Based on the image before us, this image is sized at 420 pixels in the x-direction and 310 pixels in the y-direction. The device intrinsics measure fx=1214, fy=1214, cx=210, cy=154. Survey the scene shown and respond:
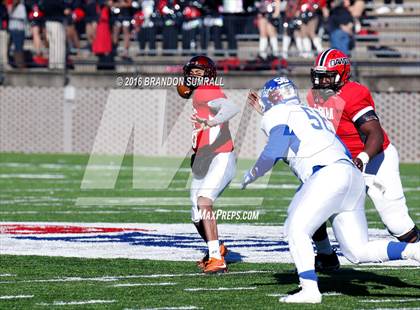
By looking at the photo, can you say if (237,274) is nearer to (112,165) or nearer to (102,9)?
(112,165)

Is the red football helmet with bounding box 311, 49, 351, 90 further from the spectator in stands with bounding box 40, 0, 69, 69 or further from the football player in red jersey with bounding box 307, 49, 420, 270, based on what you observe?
the spectator in stands with bounding box 40, 0, 69, 69

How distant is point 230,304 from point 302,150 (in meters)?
1.12

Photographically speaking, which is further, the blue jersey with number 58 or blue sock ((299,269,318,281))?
the blue jersey with number 58

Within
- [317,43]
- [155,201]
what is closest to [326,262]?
[155,201]

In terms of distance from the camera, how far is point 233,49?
26234 millimetres

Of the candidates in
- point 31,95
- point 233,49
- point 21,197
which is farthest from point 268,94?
point 31,95

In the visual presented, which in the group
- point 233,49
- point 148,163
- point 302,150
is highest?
point 302,150

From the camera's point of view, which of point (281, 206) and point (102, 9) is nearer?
point (281, 206)

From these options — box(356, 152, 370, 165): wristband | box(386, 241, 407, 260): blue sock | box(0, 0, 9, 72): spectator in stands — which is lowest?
box(0, 0, 9, 72): spectator in stands

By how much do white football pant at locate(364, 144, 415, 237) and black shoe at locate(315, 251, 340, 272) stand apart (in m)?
0.71

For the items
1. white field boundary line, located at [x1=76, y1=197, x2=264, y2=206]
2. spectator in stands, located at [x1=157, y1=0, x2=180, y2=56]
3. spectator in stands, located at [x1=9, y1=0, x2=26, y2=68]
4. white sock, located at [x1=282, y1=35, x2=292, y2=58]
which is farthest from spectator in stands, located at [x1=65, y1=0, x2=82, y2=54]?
white field boundary line, located at [x1=76, y1=197, x2=264, y2=206]

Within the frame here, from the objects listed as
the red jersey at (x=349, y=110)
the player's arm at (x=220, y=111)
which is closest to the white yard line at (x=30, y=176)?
the player's arm at (x=220, y=111)

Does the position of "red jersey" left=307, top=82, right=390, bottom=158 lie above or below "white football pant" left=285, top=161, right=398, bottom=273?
above

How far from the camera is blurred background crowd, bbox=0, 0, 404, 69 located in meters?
25.1
